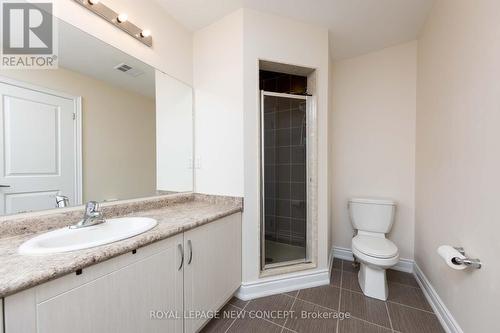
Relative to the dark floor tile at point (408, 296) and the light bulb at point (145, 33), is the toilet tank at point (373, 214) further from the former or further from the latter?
the light bulb at point (145, 33)

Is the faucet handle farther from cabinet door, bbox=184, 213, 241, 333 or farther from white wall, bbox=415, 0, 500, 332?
white wall, bbox=415, 0, 500, 332

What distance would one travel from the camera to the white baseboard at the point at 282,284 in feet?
5.62

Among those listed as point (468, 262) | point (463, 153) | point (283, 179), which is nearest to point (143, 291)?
point (283, 179)

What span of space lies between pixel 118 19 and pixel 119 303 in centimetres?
168

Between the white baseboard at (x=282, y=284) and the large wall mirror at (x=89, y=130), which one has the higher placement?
the large wall mirror at (x=89, y=130)

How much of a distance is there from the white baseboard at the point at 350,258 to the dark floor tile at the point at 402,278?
0.05m

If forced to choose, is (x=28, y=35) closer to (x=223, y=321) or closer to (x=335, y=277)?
(x=223, y=321)

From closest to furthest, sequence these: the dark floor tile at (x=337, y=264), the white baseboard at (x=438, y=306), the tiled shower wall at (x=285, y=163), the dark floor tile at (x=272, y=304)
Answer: the white baseboard at (x=438, y=306)
the dark floor tile at (x=272, y=304)
the tiled shower wall at (x=285, y=163)
the dark floor tile at (x=337, y=264)

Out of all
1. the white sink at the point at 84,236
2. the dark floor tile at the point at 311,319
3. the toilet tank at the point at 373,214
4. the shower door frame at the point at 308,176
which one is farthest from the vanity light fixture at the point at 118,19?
the toilet tank at the point at 373,214

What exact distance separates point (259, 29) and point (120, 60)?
1102 millimetres

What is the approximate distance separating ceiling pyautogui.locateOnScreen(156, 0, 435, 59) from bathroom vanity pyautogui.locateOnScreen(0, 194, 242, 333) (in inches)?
63.3

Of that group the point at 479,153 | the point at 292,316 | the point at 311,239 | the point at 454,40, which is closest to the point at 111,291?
the point at 292,316

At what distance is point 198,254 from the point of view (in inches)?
50.8

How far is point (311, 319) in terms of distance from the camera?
4.90 ft
